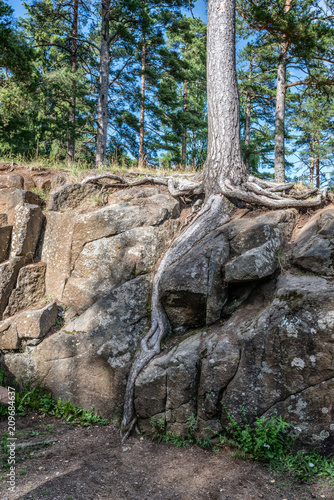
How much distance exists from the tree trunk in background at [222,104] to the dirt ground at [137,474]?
4463 millimetres

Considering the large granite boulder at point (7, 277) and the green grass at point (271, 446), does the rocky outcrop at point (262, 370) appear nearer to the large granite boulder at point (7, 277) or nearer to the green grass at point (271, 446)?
the green grass at point (271, 446)

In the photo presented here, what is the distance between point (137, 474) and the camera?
342cm

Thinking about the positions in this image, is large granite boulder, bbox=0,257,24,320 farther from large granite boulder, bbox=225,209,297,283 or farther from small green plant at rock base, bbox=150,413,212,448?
large granite boulder, bbox=225,209,297,283

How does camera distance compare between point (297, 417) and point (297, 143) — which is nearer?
point (297, 417)

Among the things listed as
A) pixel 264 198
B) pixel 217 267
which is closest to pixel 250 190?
pixel 264 198

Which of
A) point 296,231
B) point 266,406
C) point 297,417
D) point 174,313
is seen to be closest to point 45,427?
point 174,313

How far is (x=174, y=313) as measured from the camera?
16.1ft

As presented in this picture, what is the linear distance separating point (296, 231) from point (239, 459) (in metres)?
3.51

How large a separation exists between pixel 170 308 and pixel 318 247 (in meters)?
2.38

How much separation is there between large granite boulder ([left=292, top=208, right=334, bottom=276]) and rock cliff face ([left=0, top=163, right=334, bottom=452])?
0.02 metres

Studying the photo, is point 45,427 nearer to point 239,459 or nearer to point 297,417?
point 239,459

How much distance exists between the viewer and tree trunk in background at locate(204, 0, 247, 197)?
6.19m

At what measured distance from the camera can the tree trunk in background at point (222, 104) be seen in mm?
6188

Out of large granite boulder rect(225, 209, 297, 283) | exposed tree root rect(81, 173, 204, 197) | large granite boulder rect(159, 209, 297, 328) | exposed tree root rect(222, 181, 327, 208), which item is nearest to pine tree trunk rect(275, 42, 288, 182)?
exposed tree root rect(81, 173, 204, 197)
